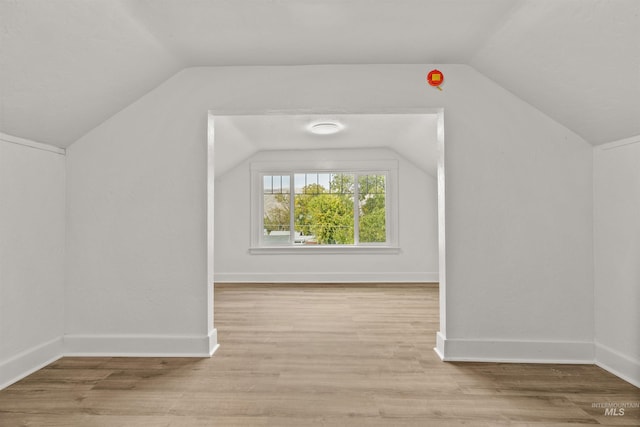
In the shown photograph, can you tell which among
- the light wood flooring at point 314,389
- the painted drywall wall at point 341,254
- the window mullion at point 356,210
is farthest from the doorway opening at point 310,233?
the light wood flooring at point 314,389

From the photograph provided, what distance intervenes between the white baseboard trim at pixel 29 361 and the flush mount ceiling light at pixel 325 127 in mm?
3143

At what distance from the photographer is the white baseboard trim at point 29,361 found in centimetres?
199

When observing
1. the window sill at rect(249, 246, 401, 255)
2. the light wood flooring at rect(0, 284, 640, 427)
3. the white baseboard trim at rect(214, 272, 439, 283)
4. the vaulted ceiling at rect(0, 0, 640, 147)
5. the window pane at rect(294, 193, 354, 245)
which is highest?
the vaulted ceiling at rect(0, 0, 640, 147)

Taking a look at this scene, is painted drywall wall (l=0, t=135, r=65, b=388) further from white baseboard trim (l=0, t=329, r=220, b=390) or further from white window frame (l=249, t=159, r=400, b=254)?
white window frame (l=249, t=159, r=400, b=254)

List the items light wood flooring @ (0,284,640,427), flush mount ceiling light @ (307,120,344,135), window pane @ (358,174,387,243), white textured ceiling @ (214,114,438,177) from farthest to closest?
window pane @ (358,174,387,243), flush mount ceiling light @ (307,120,344,135), white textured ceiling @ (214,114,438,177), light wood flooring @ (0,284,640,427)

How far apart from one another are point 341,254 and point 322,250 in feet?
1.05

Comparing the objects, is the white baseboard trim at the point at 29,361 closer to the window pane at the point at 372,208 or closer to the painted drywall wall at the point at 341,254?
the painted drywall wall at the point at 341,254

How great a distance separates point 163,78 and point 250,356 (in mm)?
2161

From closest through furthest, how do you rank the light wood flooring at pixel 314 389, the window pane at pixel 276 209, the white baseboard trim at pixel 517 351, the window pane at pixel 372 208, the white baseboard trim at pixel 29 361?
1. the light wood flooring at pixel 314 389
2. the white baseboard trim at pixel 29 361
3. the white baseboard trim at pixel 517 351
4. the window pane at pixel 372 208
5. the window pane at pixel 276 209

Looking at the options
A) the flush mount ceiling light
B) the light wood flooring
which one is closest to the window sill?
the flush mount ceiling light

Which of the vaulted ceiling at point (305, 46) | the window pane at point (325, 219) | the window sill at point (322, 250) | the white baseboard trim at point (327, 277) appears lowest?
the white baseboard trim at point (327, 277)

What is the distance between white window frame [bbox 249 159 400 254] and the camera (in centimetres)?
538

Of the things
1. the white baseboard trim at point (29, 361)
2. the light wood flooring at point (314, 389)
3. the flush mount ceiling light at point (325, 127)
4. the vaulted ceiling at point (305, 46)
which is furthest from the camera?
the flush mount ceiling light at point (325, 127)

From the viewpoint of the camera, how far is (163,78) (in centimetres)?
240
